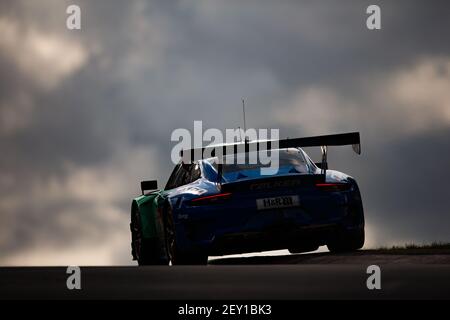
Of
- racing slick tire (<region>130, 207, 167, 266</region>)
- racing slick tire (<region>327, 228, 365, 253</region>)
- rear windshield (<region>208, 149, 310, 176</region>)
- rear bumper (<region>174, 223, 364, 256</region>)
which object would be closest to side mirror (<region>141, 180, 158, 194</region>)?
racing slick tire (<region>130, 207, 167, 266</region>)

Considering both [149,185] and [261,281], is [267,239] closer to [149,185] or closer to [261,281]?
[149,185]

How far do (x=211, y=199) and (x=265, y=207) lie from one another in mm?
679

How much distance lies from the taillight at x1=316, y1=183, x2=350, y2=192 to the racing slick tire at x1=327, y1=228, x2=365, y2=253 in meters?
0.56

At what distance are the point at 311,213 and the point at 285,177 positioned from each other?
0.55m

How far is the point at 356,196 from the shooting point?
Answer: 49.5ft

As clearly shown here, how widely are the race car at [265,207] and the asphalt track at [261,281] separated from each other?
483 mm

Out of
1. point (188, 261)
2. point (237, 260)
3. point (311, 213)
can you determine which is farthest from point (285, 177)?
point (237, 260)

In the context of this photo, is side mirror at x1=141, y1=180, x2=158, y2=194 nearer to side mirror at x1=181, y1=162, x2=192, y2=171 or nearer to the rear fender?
the rear fender

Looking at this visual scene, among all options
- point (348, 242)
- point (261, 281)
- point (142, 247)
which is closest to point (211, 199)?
point (348, 242)

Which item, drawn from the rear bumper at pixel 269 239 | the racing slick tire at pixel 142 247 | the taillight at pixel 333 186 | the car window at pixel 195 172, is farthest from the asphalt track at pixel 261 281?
the racing slick tire at pixel 142 247

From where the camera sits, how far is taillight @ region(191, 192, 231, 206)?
14617 mm

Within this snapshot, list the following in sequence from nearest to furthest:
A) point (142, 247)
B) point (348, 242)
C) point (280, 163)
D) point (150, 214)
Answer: point (280, 163) → point (348, 242) → point (150, 214) → point (142, 247)

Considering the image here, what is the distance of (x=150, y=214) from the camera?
55.5 ft
